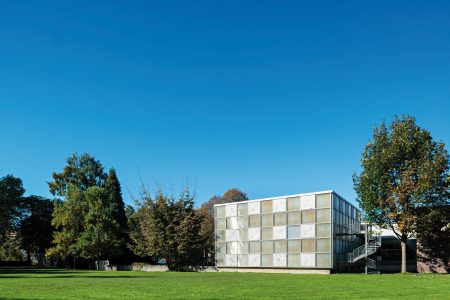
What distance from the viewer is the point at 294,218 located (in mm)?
49594

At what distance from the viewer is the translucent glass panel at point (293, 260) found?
48.8 m

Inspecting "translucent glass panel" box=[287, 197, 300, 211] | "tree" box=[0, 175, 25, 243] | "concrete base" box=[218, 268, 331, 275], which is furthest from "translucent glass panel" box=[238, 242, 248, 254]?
"tree" box=[0, 175, 25, 243]

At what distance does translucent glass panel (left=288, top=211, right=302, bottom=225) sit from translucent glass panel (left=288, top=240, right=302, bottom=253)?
6.69 ft

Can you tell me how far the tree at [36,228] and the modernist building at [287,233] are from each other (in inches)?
1302

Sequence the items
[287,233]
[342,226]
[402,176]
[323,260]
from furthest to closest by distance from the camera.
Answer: [342,226]
[287,233]
[323,260]
[402,176]

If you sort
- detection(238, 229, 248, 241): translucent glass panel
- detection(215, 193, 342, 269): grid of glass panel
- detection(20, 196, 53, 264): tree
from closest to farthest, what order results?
detection(215, 193, 342, 269): grid of glass panel < detection(238, 229, 248, 241): translucent glass panel < detection(20, 196, 53, 264): tree

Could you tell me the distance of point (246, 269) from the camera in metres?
53.8

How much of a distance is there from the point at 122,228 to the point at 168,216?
11561 millimetres

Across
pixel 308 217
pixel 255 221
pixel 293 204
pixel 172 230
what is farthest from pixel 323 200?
pixel 172 230

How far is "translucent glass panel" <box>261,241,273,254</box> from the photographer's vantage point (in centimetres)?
5144

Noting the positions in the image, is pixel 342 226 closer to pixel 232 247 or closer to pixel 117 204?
pixel 232 247

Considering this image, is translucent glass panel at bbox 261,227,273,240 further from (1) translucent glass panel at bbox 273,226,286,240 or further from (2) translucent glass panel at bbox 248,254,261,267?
(2) translucent glass panel at bbox 248,254,261,267

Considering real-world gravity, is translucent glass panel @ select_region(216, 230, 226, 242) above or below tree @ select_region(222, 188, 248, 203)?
below

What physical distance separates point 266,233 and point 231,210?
613cm
